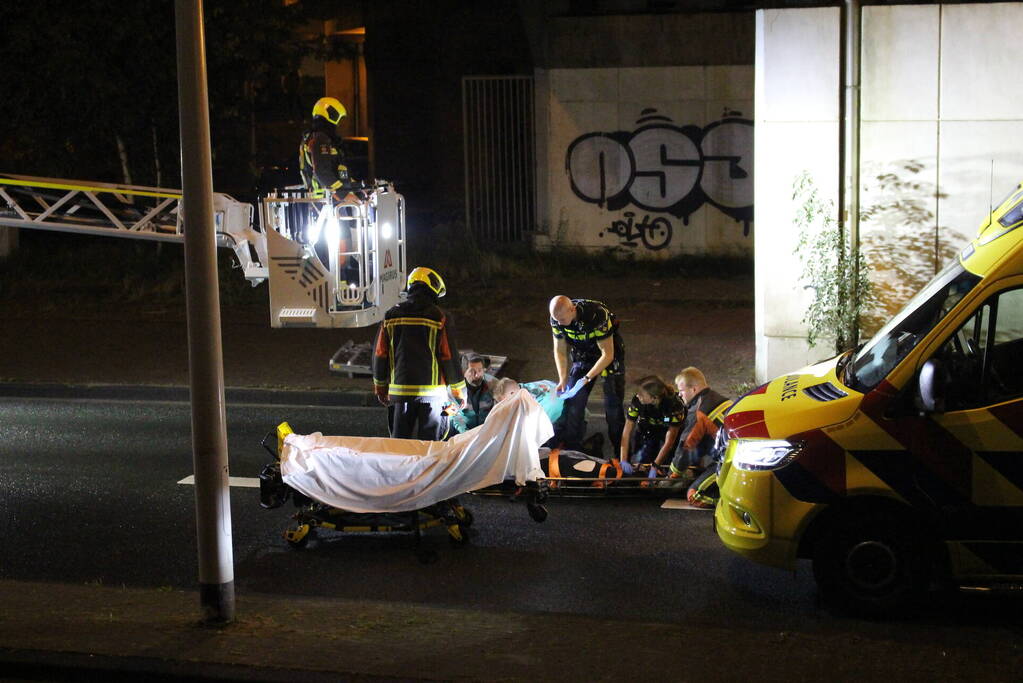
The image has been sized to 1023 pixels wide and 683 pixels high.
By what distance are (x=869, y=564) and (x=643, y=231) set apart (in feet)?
47.0

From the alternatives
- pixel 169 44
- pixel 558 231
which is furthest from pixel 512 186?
pixel 169 44

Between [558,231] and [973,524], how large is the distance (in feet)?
48.5

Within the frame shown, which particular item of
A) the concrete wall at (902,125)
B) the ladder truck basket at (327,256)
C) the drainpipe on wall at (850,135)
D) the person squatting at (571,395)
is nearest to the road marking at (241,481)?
the person squatting at (571,395)

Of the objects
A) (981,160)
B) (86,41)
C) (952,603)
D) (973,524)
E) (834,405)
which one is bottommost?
(952,603)

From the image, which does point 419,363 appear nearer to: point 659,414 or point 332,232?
point 659,414

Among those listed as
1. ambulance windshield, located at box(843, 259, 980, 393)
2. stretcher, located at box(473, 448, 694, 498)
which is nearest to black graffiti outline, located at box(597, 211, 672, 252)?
stretcher, located at box(473, 448, 694, 498)

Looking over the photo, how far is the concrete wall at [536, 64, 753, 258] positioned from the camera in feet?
67.8

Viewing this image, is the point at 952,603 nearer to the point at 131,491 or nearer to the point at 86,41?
the point at 131,491

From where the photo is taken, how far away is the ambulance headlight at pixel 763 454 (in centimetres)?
712

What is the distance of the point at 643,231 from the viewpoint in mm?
21109

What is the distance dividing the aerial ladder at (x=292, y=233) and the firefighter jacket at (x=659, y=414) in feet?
13.9

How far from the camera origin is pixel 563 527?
29.8 feet

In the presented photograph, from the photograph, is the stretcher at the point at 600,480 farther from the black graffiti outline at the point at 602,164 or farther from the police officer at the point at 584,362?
the black graffiti outline at the point at 602,164

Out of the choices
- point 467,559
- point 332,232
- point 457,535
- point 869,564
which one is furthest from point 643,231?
point 869,564
